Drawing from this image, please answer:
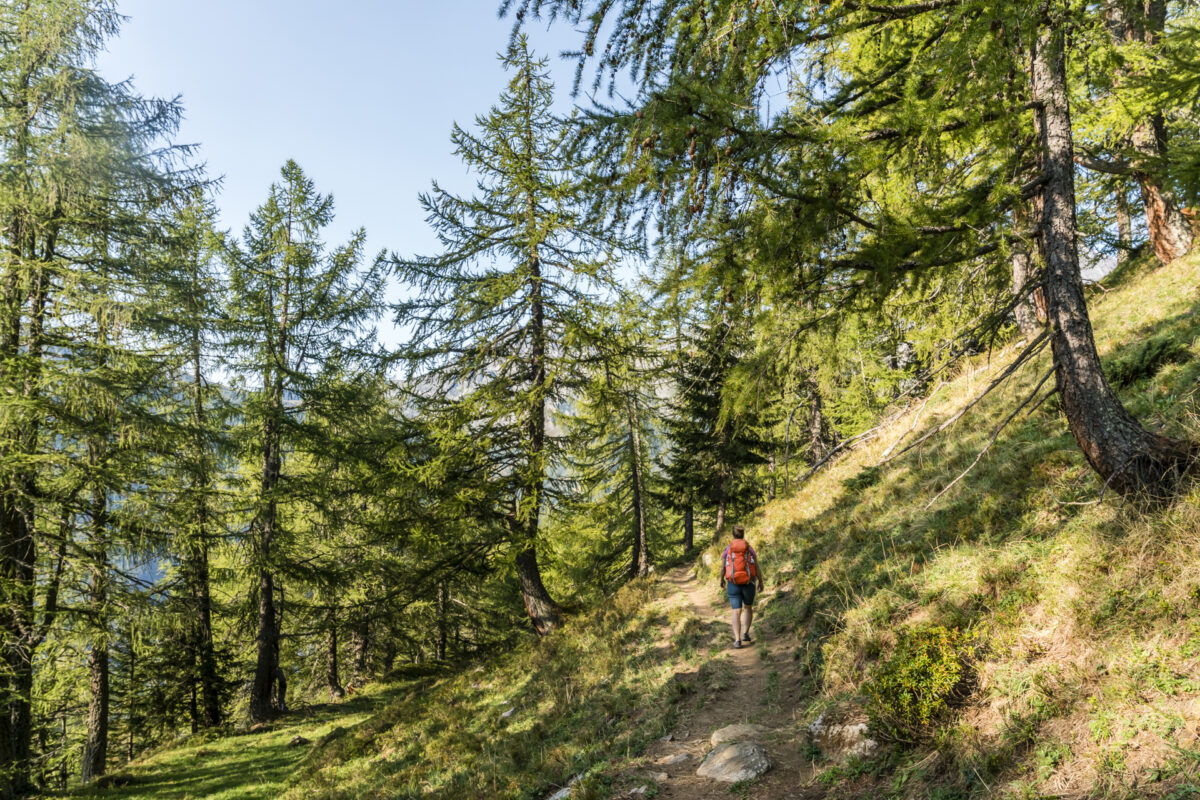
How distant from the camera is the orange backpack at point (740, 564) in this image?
27.4ft

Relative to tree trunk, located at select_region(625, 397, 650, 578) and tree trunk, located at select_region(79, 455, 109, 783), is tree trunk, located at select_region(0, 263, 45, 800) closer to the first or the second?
tree trunk, located at select_region(79, 455, 109, 783)

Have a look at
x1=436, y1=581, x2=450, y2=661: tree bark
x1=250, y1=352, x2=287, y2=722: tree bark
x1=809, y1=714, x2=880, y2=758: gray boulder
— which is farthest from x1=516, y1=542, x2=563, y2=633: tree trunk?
x1=436, y1=581, x2=450, y2=661: tree bark

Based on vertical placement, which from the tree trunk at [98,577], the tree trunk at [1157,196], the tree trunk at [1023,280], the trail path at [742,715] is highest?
the tree trunk at [1157,196]

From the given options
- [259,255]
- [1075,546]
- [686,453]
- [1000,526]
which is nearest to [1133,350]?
[1000,526]

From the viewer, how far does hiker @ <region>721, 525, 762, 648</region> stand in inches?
330

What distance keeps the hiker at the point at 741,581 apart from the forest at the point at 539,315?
1.63 m

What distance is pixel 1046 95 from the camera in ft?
15.0

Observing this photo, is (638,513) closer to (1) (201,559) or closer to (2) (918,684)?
(1) (201,559)

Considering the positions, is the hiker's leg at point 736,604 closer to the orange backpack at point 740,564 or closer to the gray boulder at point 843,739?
the orange backpack at point 740,564

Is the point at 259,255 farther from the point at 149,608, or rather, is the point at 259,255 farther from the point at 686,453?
the point at 686,453

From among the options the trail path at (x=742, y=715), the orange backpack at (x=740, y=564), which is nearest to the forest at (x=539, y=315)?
the orange backpack at (x=740, y=564)

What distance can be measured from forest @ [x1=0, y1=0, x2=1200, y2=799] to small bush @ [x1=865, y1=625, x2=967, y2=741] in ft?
5.65

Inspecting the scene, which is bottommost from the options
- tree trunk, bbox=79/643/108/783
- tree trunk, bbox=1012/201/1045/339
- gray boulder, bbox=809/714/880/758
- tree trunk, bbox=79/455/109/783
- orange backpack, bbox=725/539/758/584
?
tree trunk, bbox=79/643/108/783

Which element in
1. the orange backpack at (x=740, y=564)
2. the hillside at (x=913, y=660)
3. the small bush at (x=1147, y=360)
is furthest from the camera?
the orange backpack at (x=740, y=564)
